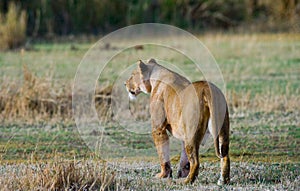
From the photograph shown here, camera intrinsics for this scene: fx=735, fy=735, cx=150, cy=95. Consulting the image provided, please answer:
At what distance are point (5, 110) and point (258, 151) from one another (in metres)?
4.30

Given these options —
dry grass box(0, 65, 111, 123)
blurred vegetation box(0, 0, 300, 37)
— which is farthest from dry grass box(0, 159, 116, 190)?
blurred vegetation box(0, 0, 300, 37)

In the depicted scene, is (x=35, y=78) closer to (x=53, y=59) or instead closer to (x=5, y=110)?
(x=5, y=110)

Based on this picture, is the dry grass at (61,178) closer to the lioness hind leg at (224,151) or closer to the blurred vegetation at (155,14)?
the lioness hind leg at (224,151)

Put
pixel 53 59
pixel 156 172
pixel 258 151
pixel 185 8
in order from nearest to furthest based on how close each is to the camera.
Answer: pixel 156 172, pixel 258 151, pixel 53 59, pixel 185 8

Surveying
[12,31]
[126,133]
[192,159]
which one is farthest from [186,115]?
[12,31]

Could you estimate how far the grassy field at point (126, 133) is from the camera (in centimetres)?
725

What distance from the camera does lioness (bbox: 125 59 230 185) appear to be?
704cm

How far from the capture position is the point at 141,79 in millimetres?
7973

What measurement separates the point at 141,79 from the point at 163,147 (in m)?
0.85

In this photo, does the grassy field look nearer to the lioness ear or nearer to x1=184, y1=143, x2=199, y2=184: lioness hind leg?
x1=184, y1=143, x2=199, y2=184: lioness hind leg

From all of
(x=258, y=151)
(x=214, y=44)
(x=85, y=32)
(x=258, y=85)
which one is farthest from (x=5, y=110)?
(x=85, y=32)

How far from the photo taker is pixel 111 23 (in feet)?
83.8

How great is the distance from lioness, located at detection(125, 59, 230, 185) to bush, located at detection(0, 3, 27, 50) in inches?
511

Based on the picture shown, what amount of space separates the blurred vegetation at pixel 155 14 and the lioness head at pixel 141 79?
52.0ft
